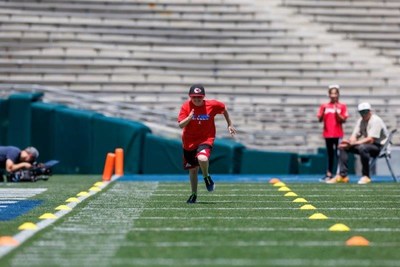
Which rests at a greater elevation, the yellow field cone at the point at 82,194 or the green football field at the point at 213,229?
the green football field at the point at 213,229

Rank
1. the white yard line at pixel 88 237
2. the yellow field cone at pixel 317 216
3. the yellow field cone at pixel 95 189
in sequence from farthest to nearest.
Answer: the yellow field cone at pixel 95 189, the yellow field cone at pixel 317 216, the white yard line at pixel 88 237

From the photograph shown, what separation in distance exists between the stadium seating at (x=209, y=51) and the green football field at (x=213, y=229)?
1111 cm

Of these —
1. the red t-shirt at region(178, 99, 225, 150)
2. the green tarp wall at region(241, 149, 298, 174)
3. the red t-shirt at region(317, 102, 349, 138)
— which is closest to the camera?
the green tarp wall at region(241, 149, 298, 174)

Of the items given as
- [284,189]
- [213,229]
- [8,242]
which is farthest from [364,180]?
[8,242]

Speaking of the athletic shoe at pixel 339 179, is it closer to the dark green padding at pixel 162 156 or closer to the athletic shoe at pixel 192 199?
the dark green padding at pixel 162 156

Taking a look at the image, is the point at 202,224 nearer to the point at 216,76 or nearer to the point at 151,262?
the point at 151,262

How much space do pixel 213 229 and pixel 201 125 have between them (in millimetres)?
3455

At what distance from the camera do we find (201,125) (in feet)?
40.3

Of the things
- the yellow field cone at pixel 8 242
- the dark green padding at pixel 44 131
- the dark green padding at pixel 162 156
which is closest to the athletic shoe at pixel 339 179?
the dark green padding at pixel 162 156

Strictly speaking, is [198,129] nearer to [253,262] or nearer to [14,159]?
[253,262]

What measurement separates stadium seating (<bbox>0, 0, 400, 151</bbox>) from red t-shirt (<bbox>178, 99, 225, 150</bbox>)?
11885 millimetres

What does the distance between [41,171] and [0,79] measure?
8.25m

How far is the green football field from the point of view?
701 centimetres

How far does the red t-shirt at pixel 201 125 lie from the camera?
1225 cm
